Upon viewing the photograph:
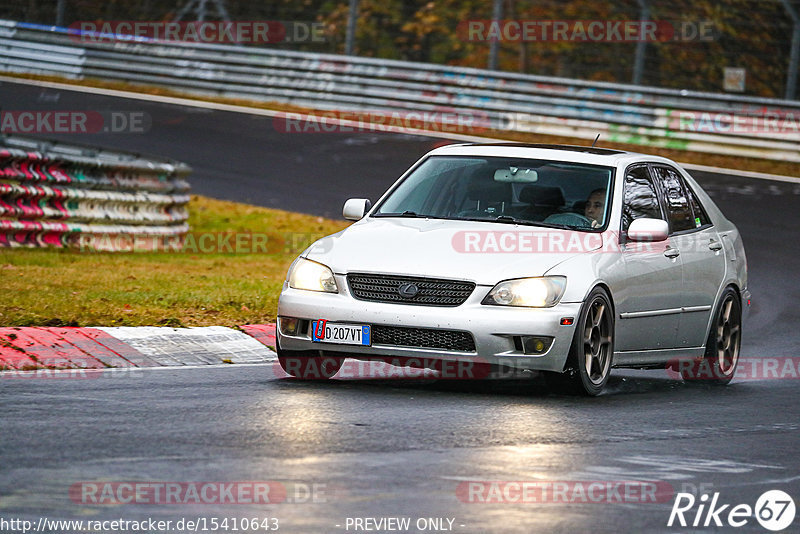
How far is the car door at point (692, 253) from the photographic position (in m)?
10.5

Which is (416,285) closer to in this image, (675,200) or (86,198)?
(675,200)

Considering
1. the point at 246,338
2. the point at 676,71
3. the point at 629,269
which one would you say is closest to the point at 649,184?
the point at 629,269

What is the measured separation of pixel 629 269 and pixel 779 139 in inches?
667

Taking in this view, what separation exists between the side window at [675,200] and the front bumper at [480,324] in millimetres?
2097

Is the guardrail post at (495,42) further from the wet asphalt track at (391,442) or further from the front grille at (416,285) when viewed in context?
the front grille at (416,285)

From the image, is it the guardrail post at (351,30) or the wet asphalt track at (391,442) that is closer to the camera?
the wet asphalt track at (391,442)

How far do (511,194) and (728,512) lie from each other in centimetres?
413

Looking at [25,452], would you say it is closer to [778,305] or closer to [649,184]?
[649,184]

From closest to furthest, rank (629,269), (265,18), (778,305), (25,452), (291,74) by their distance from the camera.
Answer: (25,452)
(629,269)
(778,305)
(291,74)
(265,18)

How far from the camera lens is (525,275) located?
8859mm

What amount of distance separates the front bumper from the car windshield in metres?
1.05

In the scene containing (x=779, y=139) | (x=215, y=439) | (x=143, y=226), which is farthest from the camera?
(x=779, y=139)

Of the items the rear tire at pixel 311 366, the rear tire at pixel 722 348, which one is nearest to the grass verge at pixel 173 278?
the rear tire at pixel 311 366

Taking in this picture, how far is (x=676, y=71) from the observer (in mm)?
28062
